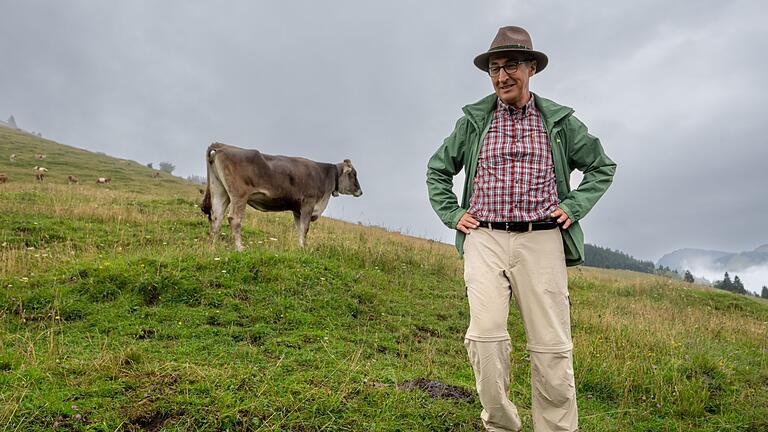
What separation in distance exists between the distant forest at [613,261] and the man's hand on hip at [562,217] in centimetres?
13403

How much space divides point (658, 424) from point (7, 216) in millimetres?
11934

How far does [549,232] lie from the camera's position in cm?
356

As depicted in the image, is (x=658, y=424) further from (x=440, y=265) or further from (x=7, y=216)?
(x=7, y=216)

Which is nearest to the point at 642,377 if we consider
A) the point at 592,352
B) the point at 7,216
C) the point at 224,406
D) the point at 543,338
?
the point at 592,352

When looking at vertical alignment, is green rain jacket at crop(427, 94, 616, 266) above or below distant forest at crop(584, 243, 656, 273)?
below

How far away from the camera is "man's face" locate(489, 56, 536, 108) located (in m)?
3.67

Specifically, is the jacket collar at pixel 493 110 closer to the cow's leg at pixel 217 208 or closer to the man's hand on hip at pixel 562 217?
the man's hand on hip at pixel 562 217

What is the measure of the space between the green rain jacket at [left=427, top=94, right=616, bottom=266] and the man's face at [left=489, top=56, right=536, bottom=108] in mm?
140

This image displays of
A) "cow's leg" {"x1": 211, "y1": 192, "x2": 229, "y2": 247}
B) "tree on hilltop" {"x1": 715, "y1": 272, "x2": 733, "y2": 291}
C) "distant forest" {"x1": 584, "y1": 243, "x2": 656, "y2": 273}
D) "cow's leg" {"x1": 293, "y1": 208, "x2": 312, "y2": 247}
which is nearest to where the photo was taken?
"cow's leg" {"x1": 211, "y1": 192, "x2": 229, "y2": 247}

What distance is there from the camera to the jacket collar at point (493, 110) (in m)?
3.68

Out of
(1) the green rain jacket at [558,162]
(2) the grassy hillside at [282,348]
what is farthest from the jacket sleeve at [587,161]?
(2) the grassy hillside at [282,348]

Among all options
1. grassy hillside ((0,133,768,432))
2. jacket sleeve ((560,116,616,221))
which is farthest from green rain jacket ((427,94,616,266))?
grassy hillside ((0,133,768,432))

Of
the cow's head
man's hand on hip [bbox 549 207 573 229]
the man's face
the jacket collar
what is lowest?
man's hand on hip [bbox 549 207 573 229]

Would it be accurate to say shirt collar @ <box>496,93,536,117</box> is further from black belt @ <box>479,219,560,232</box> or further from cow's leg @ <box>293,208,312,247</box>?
cow's leg @ <box>293,208,312,247</box>
